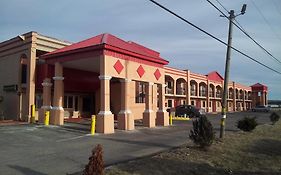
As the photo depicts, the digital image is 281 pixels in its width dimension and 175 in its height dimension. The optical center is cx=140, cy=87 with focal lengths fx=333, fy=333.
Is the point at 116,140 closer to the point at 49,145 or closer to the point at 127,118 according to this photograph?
the point at 49,145

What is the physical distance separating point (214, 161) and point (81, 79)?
18017 millimetres

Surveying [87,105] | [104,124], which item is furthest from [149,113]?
[87,105]

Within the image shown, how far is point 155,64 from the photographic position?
2577 cm

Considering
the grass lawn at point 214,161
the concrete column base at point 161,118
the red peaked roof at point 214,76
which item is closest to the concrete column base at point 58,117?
the concrete column base at point 161,118

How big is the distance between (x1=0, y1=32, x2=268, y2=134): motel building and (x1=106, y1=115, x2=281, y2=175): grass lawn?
7.15m

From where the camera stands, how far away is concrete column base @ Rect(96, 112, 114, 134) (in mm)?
19188

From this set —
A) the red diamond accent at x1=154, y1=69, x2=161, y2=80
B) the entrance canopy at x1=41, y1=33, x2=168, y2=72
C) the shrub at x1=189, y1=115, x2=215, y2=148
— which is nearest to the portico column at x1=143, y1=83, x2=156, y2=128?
the red diamond accent at x1=154, y1=69, x2=161, y2=80

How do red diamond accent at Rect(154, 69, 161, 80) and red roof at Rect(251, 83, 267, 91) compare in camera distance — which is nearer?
red diamond accent at Rect(154, 69, 161, 80)

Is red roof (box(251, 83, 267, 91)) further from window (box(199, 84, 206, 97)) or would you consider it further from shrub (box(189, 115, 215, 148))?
shrub (box(189, 115, 215, 148))

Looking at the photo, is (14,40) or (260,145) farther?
(14,40)

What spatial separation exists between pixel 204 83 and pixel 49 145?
4984 centimetres

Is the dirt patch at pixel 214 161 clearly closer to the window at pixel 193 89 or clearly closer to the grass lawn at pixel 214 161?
the grass lawn at pixel 214 161

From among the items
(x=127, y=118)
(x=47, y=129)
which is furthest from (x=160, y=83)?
(x=47, y=129)

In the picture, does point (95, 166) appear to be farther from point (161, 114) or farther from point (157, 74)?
point (161, 114)
